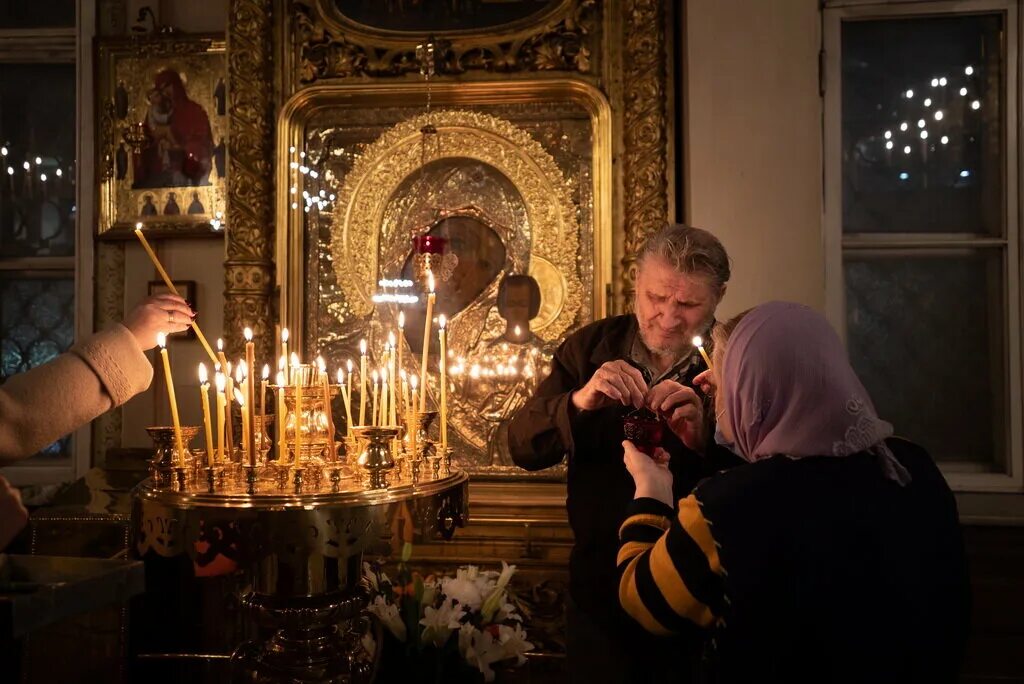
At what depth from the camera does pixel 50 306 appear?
3.56 meters

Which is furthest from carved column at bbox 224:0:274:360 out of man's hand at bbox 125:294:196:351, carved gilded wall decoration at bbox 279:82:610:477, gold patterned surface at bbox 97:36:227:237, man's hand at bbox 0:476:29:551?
man's hand at bbox 0:476:29:551

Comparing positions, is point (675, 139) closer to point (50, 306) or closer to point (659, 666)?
point (659, 666)

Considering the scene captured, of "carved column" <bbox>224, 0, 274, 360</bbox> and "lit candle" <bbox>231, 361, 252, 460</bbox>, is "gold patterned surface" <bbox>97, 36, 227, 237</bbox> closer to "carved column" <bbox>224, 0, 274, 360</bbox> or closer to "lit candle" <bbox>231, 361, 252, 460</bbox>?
"carved column" <bbox>224, 0, 274, 360</bbox>

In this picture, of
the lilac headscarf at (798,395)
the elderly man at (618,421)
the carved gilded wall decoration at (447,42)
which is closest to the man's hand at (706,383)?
the elderly man at (618,421)

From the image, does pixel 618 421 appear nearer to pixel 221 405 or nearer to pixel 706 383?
pixel 706 383

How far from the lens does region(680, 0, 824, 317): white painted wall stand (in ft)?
9.27

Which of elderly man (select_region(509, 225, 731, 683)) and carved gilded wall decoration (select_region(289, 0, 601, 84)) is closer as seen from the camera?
elderly man (select_region(509, 225, 731, 683))

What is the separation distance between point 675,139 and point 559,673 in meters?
2.01

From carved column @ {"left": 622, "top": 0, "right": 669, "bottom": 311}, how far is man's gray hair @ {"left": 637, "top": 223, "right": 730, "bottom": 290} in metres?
0.83

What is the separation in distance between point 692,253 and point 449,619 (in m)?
1.14

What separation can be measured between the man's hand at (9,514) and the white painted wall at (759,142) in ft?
7.50

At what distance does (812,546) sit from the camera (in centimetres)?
120

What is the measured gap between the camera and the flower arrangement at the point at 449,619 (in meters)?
2.12

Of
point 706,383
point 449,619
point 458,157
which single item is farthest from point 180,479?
point 458,157
